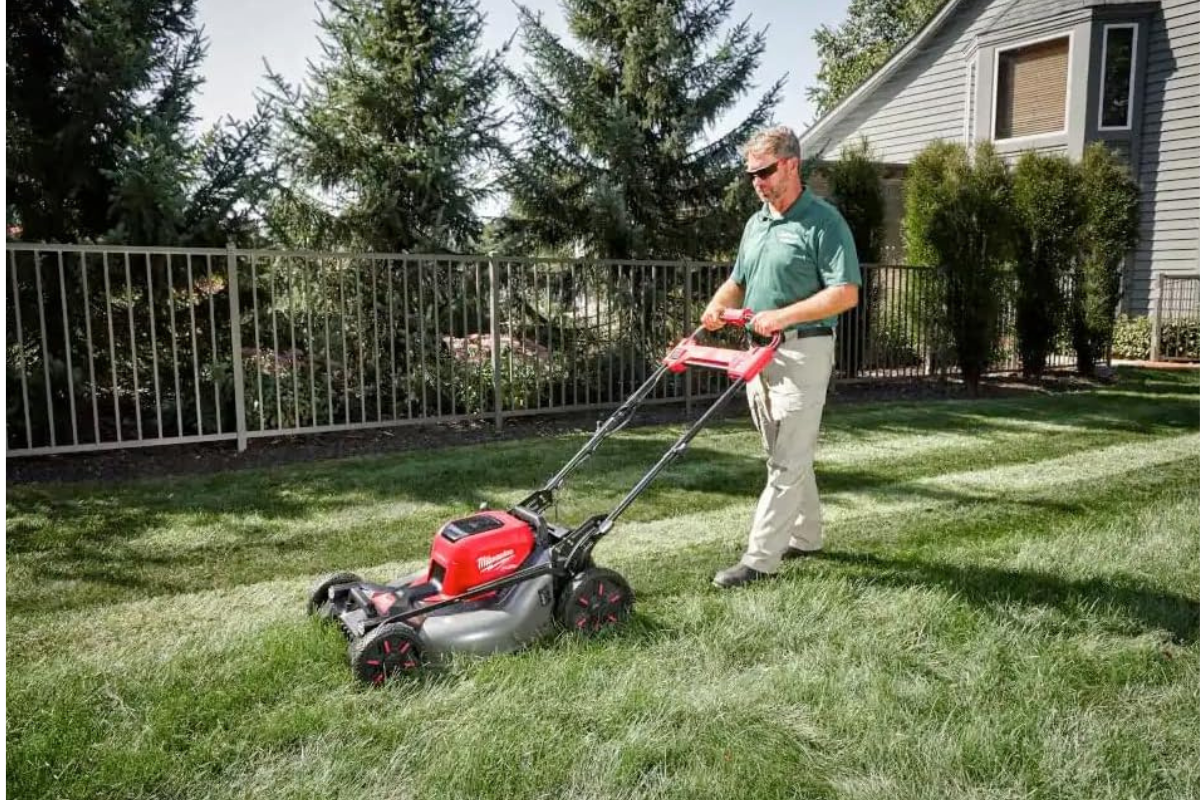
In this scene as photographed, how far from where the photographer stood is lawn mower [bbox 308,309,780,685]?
266 cm

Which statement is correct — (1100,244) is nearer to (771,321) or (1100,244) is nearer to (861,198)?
(861,198)

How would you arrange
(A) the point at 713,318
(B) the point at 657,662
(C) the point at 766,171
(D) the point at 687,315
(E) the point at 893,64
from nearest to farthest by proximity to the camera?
(B) the point at 657,662 < (C) the point at 766,171 < (A) the point at 713,318 < (D) the point at 687,315 < (E) the point at 893,64

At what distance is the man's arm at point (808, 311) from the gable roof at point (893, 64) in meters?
15.5

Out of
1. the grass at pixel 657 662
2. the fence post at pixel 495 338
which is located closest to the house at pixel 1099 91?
the fence post at pixel 495 338

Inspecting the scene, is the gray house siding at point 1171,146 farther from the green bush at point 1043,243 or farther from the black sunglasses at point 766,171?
the black sunglasses at point 766,171

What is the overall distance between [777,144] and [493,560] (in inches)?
74.8

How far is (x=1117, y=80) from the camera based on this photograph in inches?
561

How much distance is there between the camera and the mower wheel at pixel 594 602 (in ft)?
9.59

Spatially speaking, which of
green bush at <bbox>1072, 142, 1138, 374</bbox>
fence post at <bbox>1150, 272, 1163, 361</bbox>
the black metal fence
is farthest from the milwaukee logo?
fence post at <bbox>1150, 272, 1163, 361</bbox>

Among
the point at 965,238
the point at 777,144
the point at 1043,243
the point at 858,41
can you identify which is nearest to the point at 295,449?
the point at 777,144

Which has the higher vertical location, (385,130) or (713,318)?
(385,130)

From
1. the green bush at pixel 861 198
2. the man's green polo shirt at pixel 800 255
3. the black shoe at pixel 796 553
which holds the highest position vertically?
the green bush at pixel 861 198

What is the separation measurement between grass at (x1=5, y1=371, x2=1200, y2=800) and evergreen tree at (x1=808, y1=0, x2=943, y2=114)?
31466mm

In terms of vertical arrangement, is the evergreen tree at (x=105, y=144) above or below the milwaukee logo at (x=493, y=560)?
above
